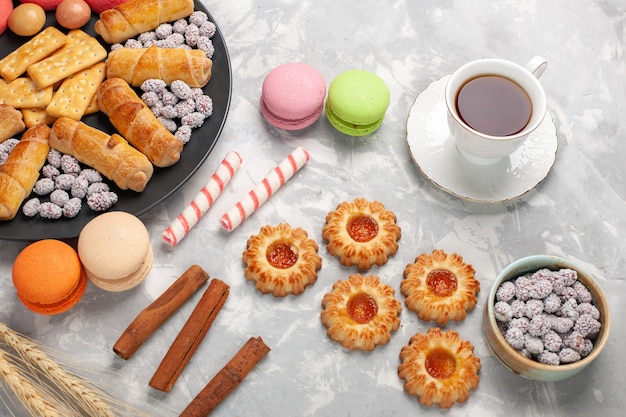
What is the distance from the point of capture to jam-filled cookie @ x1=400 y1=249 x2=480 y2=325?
2133 mm

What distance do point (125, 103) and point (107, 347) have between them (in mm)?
610

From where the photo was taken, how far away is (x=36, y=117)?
224cm

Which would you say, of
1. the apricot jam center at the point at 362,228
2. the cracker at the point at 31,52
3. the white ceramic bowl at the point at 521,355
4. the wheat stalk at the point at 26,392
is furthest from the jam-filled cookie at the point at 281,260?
→ the cracker at the point at 31,52

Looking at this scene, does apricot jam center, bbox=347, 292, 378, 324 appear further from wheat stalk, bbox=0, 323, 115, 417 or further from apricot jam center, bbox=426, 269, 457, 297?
wheat stalk, bbox=0, 323, 115, 417

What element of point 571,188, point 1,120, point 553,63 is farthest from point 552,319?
point 1,120

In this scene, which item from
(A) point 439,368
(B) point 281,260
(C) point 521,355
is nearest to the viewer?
(C) point 521,355

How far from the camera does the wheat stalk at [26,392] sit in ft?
6.15

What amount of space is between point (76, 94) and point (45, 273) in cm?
50

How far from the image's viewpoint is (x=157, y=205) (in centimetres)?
215

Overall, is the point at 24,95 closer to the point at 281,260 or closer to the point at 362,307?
the point at 281,260

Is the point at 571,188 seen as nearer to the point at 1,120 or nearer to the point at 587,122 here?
the point at 587,122

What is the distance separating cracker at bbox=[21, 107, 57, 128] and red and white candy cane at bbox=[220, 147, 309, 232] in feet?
1.72

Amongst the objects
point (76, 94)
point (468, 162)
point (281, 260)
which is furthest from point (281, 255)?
point (76, 94)

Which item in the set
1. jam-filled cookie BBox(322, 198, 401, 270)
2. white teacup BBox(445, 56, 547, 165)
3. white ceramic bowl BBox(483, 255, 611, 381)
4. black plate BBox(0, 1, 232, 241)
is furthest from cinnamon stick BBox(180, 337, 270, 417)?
white teacup BBox(445, 56, 547, 165)
